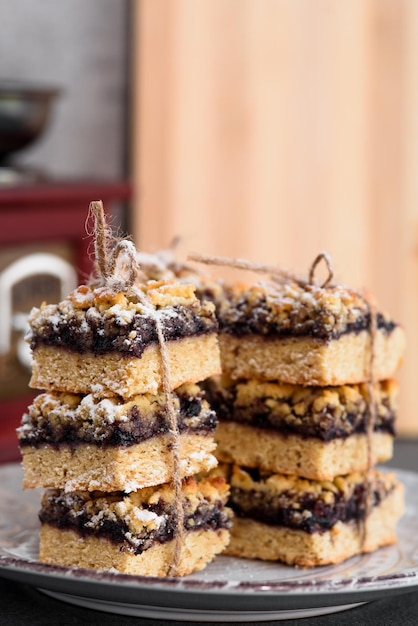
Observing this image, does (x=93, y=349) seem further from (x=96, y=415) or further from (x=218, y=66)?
(x=218, y=66)

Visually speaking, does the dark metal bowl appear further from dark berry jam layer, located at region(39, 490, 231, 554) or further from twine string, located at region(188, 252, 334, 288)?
dark berry jam layer, located at region(39, 490, 231, 554)

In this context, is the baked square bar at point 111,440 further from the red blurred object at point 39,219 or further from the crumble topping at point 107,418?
the red blurred object at point 39,219

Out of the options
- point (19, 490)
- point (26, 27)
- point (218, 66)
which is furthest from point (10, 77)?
point (19, 490)

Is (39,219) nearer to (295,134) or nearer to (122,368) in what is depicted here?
(295,134)

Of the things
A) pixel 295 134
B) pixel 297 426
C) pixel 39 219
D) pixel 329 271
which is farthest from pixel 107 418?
pixel 295 134

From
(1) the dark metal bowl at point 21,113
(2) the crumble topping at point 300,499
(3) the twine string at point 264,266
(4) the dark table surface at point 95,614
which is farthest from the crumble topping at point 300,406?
(1) the dark metal bowl at point 21,113

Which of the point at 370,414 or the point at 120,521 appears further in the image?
the point at 370,414

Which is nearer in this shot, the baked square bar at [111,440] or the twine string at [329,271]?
the baked square bar at [111,440]

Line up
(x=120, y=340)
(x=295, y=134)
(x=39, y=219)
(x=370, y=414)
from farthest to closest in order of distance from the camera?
(x=295, y=134) < (x=39, y=219) < (x=370, y=414) < (x=120, y=340)
